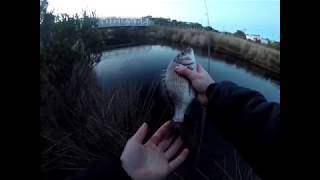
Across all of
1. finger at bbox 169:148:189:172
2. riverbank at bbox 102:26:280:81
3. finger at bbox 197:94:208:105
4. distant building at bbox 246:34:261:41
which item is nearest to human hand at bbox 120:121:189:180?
finger at bbox 169:148:189:172

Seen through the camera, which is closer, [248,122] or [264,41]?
[248,122]

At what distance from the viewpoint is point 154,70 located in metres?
1.26

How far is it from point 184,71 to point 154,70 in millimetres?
101

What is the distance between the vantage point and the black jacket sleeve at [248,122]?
117 cm

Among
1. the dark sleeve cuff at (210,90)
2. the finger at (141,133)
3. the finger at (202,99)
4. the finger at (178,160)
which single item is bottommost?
the finger at (178,160)

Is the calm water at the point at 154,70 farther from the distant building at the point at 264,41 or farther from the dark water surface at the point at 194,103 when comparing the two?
the distant building at the point at 264,41

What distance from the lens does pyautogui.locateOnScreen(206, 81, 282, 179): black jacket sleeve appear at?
1.17m

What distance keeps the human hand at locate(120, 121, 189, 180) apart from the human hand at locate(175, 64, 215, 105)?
5.4 inches

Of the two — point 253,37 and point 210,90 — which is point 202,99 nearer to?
point 210,90

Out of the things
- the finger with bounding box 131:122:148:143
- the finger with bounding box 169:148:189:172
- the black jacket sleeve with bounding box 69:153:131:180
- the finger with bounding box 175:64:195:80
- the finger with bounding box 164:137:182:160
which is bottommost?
the black jacket sleeve with bounding box 69:153:131:180

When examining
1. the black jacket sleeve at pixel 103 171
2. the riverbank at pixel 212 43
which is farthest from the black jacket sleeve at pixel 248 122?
the black jacket sleeve at pixel 103 171

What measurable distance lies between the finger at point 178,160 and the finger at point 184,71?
0.76 feet


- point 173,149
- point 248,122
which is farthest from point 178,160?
point 248,122

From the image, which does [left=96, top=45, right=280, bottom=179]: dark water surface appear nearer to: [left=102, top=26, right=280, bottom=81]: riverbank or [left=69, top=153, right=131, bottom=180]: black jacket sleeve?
[left=102, top=26, right=280, bottom=81]: riverbank
